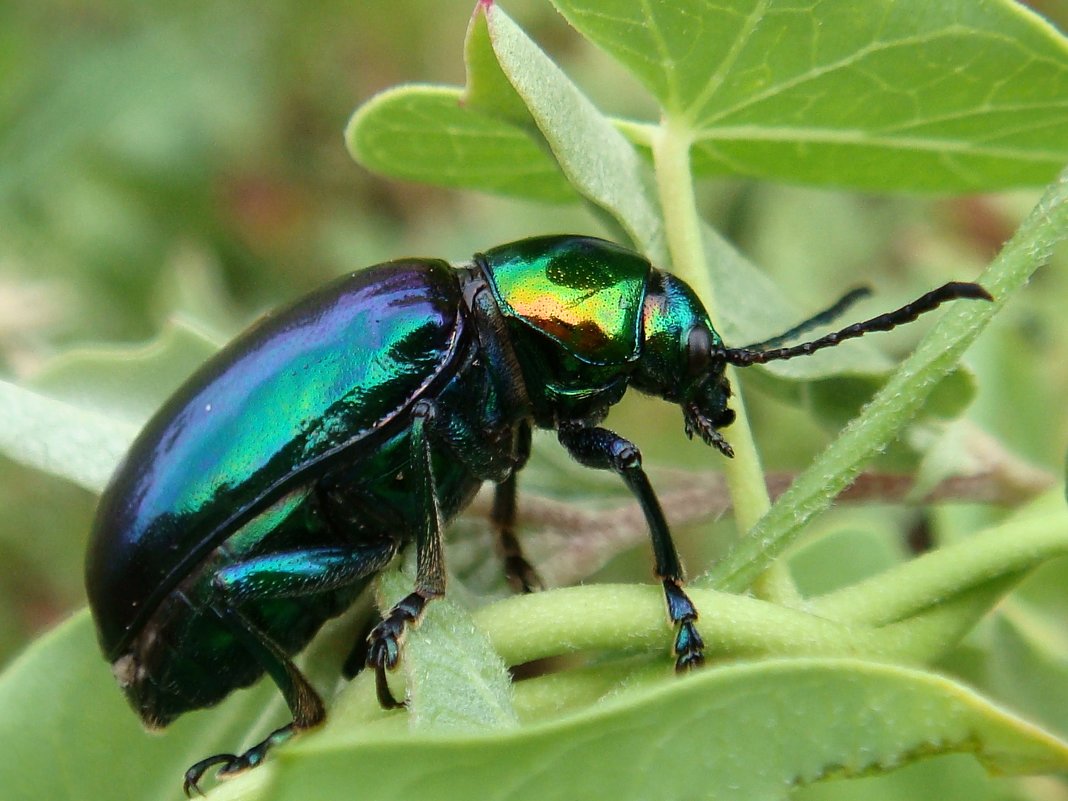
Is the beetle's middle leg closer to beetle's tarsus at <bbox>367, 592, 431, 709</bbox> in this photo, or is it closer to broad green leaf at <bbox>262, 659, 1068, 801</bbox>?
beetle's tarsus at <bbox>367, 592, 431, 709</bbox>

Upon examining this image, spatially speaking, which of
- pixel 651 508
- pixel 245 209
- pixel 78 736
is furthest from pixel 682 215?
pixel 245 209

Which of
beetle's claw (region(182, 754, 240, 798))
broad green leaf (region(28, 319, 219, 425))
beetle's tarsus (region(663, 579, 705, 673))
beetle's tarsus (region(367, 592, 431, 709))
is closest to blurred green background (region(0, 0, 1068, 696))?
broad green leaf (region(28, 319, 219, 425))

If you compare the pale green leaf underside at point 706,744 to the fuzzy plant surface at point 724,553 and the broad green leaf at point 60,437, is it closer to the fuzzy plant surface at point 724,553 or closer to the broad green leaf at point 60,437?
the fuzzy plant surface at point 724,553

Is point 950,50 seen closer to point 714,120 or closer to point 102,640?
point 714,120

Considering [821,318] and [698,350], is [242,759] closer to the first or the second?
[698,350]

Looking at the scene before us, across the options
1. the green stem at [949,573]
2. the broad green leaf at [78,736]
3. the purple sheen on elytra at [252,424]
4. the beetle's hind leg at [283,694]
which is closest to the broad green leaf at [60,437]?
the purple sheen on elytra at [252,424]
